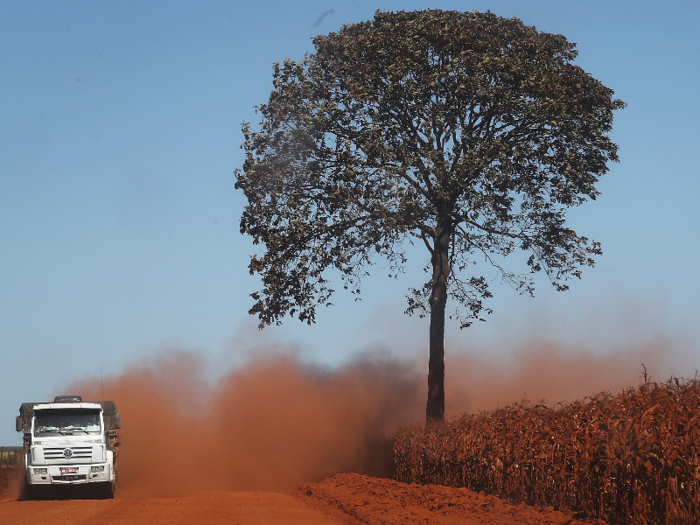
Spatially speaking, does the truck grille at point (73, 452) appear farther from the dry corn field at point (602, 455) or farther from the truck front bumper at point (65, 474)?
the dry corn field at point (602, 455)

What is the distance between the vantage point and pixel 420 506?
61.4 feet

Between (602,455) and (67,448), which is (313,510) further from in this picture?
(67,448)

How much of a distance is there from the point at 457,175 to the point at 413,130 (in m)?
3.14

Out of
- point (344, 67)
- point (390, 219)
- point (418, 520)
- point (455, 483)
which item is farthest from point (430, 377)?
point (418, 520)

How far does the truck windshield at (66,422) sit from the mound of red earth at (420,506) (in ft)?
23.7

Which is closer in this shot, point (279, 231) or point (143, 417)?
point (279, 231)

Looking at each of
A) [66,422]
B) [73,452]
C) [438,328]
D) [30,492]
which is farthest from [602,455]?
[30,492]

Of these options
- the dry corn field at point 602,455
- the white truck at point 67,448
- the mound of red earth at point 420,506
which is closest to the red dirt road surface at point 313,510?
the mound of red earth at point 420,506

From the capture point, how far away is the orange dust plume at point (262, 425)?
32.8m

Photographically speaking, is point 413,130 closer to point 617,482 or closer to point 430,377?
point 430,377

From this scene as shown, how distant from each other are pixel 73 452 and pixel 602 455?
17.5m

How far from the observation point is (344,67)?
29.8m

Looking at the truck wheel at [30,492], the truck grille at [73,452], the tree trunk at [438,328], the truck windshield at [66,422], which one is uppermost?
the tree trunk at [438,328]

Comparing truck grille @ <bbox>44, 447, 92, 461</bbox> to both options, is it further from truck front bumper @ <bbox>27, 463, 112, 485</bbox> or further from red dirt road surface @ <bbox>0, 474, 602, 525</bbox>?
red dirt road surface @ <bbox>0, 474, 602, 525</bbox>
